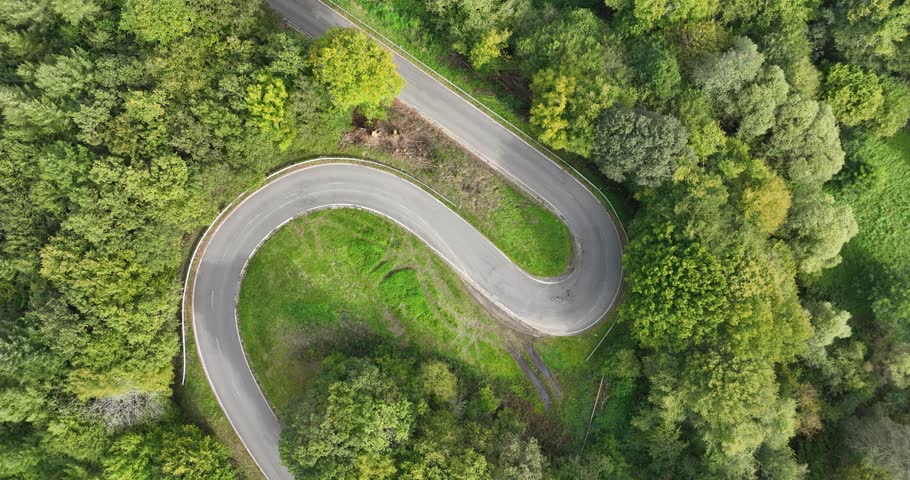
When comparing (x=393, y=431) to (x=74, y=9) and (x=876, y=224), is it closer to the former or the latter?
(x=74, y=9)

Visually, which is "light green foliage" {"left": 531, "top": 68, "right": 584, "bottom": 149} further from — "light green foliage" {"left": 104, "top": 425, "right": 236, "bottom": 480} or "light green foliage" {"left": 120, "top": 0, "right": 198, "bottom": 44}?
"light green foliage" {"left": 104, "top": 425, "right": 236, "bottom": 480}

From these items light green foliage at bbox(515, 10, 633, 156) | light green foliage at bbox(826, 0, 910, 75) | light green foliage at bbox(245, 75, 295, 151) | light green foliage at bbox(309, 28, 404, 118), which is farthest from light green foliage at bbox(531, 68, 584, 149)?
light green foliage at bbox(826, 0, 910, 75)

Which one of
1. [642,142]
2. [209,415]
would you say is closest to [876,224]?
[642,142]

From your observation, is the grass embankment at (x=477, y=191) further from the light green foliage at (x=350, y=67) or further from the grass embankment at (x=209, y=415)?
the grass embankment at (x=209, y=415)

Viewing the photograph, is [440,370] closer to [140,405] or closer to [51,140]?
[140,405]

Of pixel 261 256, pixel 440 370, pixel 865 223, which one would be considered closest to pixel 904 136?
pixel 865 223
